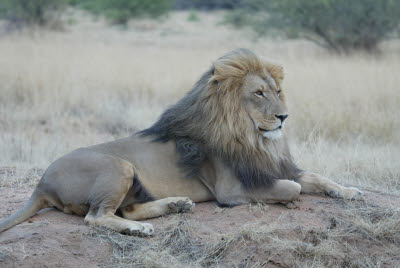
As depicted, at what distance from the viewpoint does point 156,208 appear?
3.70 m

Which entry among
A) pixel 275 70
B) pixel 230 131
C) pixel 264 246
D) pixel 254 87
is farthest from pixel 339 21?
pixel 264 246

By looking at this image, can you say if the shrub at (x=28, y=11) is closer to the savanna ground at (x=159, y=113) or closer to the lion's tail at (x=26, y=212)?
the savanna ground at (x=159, y=113)

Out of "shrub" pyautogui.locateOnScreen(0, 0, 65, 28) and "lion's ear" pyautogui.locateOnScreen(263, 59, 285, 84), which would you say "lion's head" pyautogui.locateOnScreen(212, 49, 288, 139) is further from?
"shrub" pyautogui.locateOnScreen(0, 0, 65, 28)

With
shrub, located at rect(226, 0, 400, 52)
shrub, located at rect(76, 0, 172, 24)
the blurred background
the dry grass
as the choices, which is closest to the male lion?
the dry grass

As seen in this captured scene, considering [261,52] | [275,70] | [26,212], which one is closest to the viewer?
[26,212]

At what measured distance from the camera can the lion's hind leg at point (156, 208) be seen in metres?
3.69

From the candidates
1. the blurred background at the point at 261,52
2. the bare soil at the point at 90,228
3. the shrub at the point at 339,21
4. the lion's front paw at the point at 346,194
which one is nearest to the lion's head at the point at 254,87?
the bare soil at the point at 90,228

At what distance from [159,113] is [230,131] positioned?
437 cm

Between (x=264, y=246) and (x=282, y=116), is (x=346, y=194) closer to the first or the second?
(x=282, y=116)

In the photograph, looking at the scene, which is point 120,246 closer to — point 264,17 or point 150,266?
point 150,266

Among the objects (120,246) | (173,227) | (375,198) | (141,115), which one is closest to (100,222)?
(120,246)

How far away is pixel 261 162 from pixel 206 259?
84cm

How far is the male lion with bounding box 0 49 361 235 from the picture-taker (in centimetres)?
360

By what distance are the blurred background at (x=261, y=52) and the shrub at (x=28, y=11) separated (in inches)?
1.6
